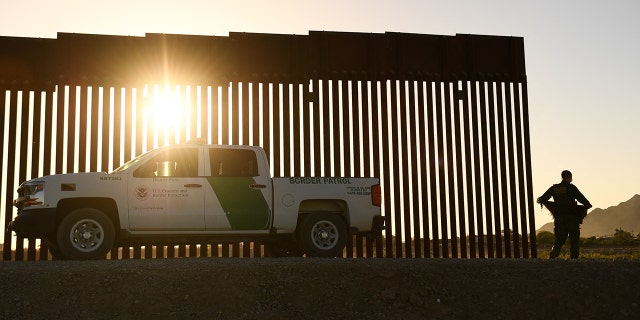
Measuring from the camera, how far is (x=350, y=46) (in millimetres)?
17750

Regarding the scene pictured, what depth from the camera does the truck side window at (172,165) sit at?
12352 mm

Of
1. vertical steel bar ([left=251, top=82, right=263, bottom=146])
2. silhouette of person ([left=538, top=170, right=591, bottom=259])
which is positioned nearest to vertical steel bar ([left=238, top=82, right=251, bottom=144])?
vertical steel bar ([left=251, top=82, right=263, bottom=146])

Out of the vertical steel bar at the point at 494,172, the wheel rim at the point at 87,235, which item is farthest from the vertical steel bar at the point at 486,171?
the wheel rim at the point at 87,235

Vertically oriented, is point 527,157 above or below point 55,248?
above

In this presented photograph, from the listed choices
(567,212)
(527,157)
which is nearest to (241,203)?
(567,212)

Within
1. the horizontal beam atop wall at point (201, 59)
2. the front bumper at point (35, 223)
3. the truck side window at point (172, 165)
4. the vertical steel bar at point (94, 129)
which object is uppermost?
the horizontal beam atop wall at point (201, 59)

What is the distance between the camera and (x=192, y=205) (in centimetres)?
1233

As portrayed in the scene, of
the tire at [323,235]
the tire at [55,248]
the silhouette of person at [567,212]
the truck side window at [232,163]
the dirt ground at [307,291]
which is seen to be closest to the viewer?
the dirt ground at [307,291]

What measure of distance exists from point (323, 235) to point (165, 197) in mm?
2719

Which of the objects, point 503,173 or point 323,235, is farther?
point 503,173

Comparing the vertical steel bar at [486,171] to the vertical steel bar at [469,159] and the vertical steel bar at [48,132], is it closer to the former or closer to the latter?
the vertical steel bar at [469,159]

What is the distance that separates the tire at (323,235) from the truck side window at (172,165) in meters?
2.08

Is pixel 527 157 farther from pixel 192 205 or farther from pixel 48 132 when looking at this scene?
pixel 48 132

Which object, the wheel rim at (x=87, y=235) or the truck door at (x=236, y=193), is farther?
the truck door at (x=236, y=193)
